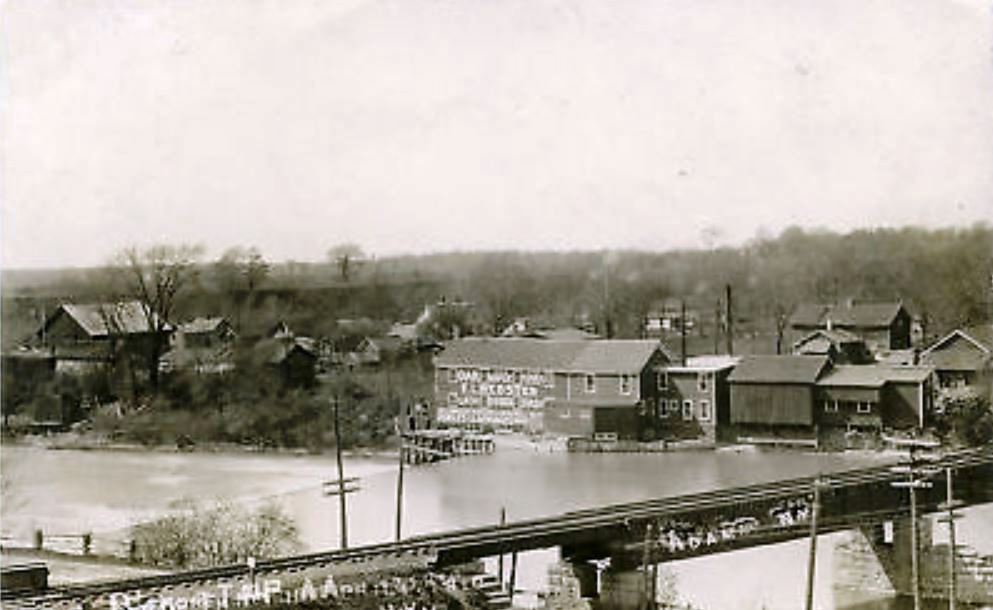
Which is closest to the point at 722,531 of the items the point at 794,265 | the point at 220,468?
the point at 794,265

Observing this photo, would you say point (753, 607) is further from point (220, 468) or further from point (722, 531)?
point (220, 468)

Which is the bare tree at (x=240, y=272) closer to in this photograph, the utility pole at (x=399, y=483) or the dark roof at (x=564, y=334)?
the utility pole at (x=399, y=483)

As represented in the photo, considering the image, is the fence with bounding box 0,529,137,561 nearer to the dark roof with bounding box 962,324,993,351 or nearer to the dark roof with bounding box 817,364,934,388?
the dark roof with bounding box 817,364,934,388

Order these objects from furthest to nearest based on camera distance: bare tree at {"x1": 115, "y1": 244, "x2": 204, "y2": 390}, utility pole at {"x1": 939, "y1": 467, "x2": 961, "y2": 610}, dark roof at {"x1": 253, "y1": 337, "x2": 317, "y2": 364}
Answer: utility pole at {"x1": 939, "y1": 467, "x2": 961, "y2": 610}, dark roof at {"x1": 253, "y1": 337, "x2": 317, "y2": 364}, bare tree at {"x1": 115, "y1": 244, "x2": 204, "y2": 390}

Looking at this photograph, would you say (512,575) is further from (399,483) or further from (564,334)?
(564,334)

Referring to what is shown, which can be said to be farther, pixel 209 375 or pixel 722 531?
pixel 722 531

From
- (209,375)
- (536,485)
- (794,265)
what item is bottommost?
(536,485)

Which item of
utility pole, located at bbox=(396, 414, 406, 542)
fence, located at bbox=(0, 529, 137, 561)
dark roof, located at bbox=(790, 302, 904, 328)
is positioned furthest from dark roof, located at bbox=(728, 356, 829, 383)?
fence, located at bbox=(0, 529, 137, 561)
